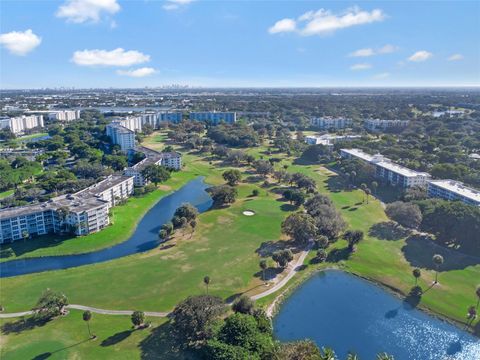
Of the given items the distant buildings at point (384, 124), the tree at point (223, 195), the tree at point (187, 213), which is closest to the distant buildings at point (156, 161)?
the tree at point (223, 195)

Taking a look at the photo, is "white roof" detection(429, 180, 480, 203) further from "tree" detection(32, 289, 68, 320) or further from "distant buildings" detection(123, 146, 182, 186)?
"tree" detection(32, 289, 68, 320)

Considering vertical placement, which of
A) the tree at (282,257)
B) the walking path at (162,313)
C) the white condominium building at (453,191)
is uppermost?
the white condominium building at (453,191)

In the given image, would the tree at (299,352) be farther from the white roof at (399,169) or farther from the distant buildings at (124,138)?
the distant buildings at (124,138)

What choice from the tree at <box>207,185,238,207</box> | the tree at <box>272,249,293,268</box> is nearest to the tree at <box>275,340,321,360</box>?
the tree at <box>272,249,293,268</box>

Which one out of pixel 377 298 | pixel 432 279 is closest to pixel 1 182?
pixel 377 298

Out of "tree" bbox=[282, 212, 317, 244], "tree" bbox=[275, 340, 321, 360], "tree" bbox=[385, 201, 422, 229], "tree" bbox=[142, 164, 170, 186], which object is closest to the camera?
"tree" bbox=[275, 340, 321, 360]

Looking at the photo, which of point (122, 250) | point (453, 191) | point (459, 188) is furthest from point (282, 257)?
point (459, 188)
